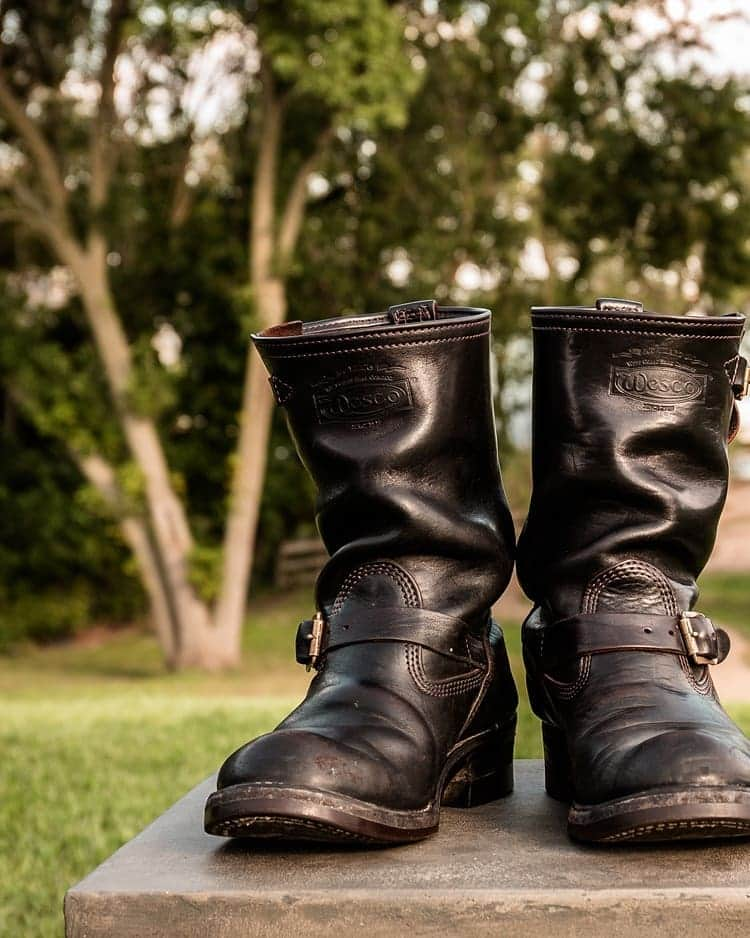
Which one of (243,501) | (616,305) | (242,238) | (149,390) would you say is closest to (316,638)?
(616,305)

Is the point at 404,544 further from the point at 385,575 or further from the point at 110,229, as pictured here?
the point at 110,229

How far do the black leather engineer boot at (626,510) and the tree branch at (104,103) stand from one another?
1119cm

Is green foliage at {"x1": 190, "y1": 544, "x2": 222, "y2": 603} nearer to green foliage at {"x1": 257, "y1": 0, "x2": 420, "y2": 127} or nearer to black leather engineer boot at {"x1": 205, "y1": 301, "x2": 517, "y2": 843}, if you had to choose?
green foliage at {"x1": 257, "y1": 0, "x2": 420, "y2": 127}

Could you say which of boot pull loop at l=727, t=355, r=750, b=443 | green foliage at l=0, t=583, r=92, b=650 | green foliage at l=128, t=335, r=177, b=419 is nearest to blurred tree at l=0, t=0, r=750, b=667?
green foliage at l=128, t=335, r=177, b=419

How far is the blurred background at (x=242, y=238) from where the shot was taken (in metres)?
12.1

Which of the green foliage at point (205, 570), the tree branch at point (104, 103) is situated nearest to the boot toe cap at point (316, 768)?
the green foliage at point (205, 570)

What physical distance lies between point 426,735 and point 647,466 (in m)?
0.44

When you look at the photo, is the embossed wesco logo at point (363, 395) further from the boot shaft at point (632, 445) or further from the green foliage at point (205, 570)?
the green foliage at point (205, 570)

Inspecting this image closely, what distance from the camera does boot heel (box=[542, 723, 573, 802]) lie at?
1642 mm

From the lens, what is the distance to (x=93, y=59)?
13.3 m

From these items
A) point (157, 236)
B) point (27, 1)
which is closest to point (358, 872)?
point (27, 1)

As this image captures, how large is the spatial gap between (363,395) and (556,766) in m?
0.58

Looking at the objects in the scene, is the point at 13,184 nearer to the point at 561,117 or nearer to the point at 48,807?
the point at 561,117

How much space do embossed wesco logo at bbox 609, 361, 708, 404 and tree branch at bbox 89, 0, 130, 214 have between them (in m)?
11.2
